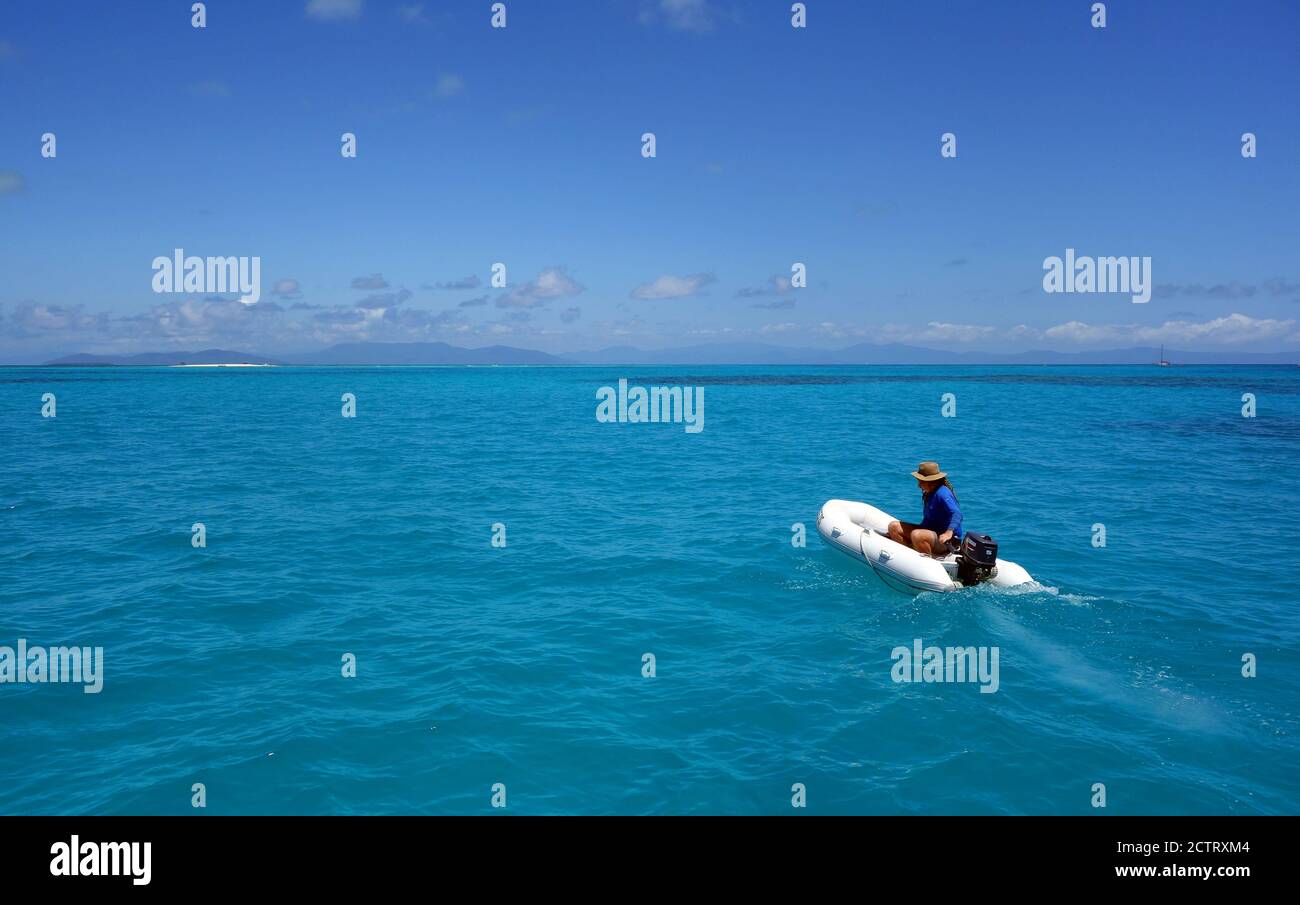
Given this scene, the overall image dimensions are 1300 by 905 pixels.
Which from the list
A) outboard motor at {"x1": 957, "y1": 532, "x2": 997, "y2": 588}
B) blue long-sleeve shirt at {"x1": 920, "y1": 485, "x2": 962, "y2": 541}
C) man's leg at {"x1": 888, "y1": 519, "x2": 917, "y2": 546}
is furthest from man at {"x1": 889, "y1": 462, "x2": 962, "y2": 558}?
outboard motor at {"x1": 957, "y1": 532, "x2": 997, "y2": 588}

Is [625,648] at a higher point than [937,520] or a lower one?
lower

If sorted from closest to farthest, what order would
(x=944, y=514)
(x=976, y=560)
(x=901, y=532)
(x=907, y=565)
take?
(x=976, y=560) < (x=907, y=565) < (x=944, y=514) < (x=901, y=532)

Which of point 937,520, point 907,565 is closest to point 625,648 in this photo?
point 907,565

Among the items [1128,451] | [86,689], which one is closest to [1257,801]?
[86,689]

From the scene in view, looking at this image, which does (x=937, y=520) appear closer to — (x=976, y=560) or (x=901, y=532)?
(x=901, y=532)

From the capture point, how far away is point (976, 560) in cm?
1300

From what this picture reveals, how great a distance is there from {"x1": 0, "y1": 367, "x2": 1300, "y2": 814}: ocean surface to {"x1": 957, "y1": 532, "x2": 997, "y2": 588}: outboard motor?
14.4 inches

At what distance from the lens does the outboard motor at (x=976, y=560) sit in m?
12.9

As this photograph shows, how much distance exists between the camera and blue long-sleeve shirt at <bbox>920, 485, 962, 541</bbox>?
14.2 meters

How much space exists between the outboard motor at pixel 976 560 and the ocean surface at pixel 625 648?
0.37m

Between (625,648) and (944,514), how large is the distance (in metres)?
7.21

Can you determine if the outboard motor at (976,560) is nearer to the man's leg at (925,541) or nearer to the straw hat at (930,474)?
the man's leg at (925,541)

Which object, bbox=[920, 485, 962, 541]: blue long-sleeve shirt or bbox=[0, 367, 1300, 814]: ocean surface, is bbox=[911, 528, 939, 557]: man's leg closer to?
bbox=[920, 485, 962, 541]: blue long-sleeve shirt

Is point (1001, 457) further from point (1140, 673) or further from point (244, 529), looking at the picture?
point (244, 529)
